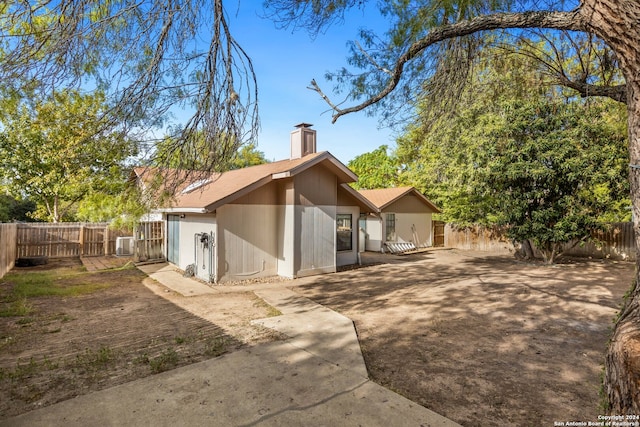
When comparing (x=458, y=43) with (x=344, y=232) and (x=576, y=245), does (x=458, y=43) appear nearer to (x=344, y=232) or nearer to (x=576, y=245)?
(x=344, y=232)

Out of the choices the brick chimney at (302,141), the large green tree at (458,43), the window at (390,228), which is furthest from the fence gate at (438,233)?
the large green tree at (458,43)

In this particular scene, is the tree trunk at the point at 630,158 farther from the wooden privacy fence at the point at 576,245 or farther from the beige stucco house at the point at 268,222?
the wooden privacy fence at the point at 576,245

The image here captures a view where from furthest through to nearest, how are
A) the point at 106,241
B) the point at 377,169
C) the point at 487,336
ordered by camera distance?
the point at 377,169
the point at 106,241
the point at 487,336

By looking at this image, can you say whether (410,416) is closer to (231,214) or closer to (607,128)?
(231,214)

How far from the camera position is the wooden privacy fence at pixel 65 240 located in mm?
13234

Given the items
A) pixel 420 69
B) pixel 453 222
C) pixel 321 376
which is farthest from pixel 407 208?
pixel 321 376

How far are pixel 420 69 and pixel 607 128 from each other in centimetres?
1096

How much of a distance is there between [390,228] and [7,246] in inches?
641

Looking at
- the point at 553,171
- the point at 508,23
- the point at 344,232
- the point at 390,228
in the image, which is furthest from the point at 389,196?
the point at 508,23

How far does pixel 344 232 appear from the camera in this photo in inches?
512

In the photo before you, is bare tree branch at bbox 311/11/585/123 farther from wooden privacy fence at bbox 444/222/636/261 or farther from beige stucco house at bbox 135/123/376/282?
wooden privacy fence at bbox 444/222/636/261

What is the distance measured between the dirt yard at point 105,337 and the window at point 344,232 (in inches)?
208

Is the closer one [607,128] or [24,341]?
[24,341]

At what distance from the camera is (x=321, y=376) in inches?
154
